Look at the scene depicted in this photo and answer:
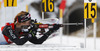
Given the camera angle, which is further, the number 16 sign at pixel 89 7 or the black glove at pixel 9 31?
the number 16 sign at pixel 89 7

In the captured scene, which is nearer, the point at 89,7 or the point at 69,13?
the point at 89,7

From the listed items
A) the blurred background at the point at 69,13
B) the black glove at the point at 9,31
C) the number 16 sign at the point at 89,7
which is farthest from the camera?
the blurred background at the point at 69,13

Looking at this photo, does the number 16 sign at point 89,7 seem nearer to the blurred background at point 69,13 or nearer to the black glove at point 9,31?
the black glove at point 9,31

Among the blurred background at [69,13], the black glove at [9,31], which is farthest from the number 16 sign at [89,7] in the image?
the blurred background at [69,13]

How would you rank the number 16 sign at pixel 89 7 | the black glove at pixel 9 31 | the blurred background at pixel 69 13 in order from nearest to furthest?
the black glove at pixel 9 31
the number 16 sign at pixel 89 7
the blurred background at pixel 69 13

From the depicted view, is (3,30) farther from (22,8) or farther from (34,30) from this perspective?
(22,8)

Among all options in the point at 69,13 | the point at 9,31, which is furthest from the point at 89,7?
the point at 69,13

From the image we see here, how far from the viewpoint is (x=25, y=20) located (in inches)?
93.7

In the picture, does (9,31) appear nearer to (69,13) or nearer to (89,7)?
(89,7)

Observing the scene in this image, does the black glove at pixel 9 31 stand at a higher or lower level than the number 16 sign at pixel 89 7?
lower

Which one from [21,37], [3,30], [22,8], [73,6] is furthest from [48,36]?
[73,6]

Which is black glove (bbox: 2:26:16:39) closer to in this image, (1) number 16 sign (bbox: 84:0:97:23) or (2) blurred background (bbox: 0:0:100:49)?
(1) number 16 sign (bbox: 84:0:97:23)

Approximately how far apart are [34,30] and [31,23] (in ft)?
0.32

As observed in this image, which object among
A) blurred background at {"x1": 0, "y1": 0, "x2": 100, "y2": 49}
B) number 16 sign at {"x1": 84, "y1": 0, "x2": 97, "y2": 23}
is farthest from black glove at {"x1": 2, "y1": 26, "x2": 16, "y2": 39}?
blurred background at {"x1": 0, "y1": 0, "x2": 100, "y2": 49}
